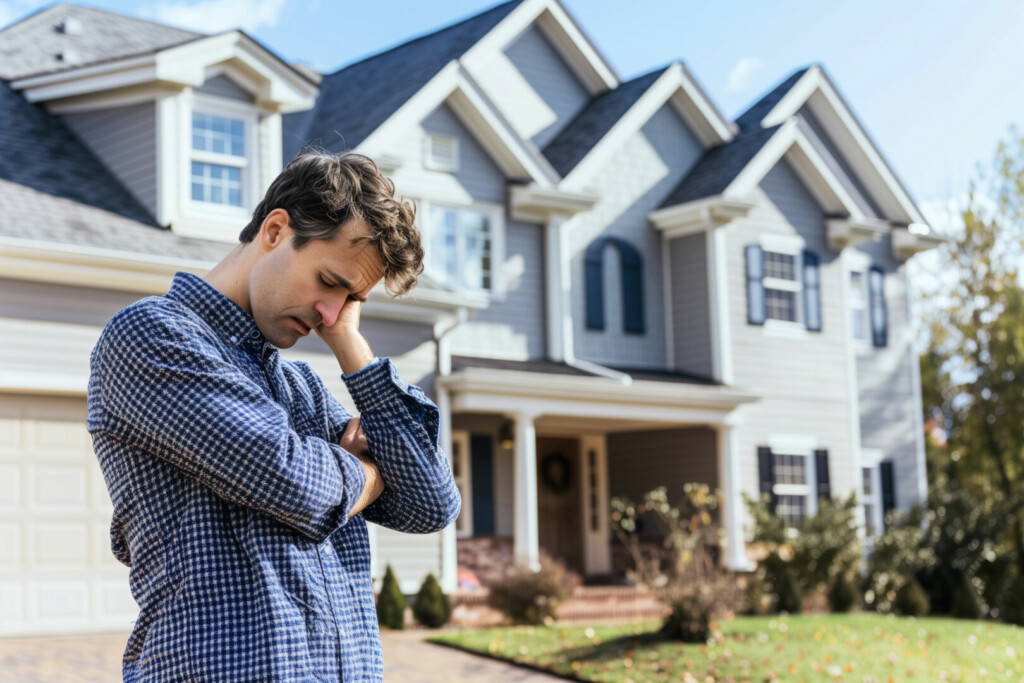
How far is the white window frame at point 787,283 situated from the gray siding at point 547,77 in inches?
137

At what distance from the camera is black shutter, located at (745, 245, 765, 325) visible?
1962cm

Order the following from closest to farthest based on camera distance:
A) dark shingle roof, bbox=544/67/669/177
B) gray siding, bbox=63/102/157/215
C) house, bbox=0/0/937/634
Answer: house, bbox=0/0/937/634, gray siding, bbox=63/102/157/215, dark shingle roof, bbox=544/67/669/177

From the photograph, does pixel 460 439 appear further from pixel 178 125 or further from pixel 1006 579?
pixel 1006 579

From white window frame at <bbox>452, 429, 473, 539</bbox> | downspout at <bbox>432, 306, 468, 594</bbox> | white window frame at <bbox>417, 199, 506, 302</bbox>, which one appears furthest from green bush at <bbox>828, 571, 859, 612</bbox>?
white window frame at <bbox>417, 199, 506, 302</bbox>

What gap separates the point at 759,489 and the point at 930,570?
2602mm

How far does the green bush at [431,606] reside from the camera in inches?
550

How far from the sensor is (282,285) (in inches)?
89.5

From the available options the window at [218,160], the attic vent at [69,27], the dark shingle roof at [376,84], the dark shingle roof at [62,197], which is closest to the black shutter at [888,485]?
the dark shingle roof at [376,84]

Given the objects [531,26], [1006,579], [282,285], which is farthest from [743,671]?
[531,26]

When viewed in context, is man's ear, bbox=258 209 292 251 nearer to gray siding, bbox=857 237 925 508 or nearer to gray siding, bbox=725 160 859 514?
gray siding, bbox=725 160 859 514

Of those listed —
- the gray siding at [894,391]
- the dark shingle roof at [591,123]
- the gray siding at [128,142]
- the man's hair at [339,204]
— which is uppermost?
the dark shingle roof at [591,123]

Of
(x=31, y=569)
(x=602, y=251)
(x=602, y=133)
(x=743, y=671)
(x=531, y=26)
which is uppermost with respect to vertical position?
(x=531, y=26)

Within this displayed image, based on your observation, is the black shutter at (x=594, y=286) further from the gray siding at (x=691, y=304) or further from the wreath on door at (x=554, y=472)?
the wreath on door at (x=554, y=472)

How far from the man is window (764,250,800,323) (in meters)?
18.1
